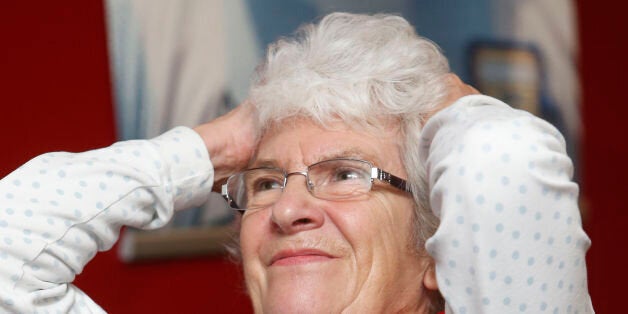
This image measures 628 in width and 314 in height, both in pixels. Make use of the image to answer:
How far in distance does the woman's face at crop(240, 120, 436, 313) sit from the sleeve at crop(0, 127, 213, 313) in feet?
0.61

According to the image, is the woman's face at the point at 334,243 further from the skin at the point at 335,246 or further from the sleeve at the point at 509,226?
the sleeve at the point at 509,226

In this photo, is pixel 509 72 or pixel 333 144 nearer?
pixel 333 144

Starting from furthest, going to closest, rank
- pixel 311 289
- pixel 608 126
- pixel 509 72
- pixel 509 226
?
pixel 608 126, pixel 509 72, pixel 311 289, pixel 509 226

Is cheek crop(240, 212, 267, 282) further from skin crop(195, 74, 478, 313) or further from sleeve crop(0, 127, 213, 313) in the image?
sleeve crop(0, 127, 213, 313)

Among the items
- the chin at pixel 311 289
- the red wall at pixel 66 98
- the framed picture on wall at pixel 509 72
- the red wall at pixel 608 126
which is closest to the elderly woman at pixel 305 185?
the chin at pixel 311 289

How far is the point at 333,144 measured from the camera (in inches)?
57.6

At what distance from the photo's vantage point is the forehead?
146 cm

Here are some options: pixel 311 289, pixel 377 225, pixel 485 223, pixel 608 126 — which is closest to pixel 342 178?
pixel 377 225

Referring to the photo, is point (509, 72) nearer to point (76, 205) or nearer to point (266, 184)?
point (266, 184)

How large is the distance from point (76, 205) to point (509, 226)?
0.82m

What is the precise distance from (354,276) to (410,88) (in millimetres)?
381

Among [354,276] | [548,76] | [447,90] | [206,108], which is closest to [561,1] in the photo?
[548,76]

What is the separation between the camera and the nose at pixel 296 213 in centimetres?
141

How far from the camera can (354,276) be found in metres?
1.40
